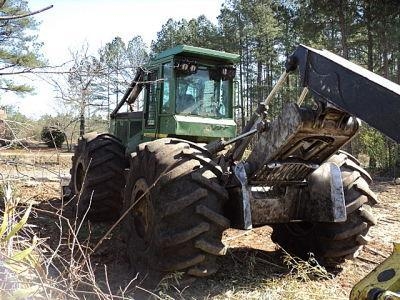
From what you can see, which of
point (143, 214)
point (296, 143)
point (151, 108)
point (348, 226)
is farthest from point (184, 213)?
point (151, 108)

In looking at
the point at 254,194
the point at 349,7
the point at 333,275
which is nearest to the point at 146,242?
the point at 254,194

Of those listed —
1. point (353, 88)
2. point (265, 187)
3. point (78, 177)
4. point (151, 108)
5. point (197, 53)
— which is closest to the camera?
point (353, 88)

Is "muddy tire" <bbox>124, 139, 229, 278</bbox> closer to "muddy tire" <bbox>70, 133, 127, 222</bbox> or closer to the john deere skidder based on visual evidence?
Result: the john deere skidder

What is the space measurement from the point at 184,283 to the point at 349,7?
15811 mm

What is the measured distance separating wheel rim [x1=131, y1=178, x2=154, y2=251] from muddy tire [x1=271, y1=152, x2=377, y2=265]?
1.86 meters

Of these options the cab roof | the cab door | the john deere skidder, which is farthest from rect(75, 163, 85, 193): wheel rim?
the john deere skidder

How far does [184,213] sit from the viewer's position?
4324 millimetres

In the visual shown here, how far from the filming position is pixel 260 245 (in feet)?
20.7

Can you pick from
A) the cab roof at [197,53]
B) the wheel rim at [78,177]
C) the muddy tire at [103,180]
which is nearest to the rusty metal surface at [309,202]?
the cab roof at [197,53]

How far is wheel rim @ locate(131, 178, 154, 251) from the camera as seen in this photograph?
472 cm

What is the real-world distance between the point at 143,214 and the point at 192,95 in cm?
212

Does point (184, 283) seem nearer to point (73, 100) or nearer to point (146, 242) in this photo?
point (146, 242)

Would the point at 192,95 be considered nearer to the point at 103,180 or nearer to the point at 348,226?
the point at 103,180

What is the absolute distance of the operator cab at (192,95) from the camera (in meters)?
6.36
